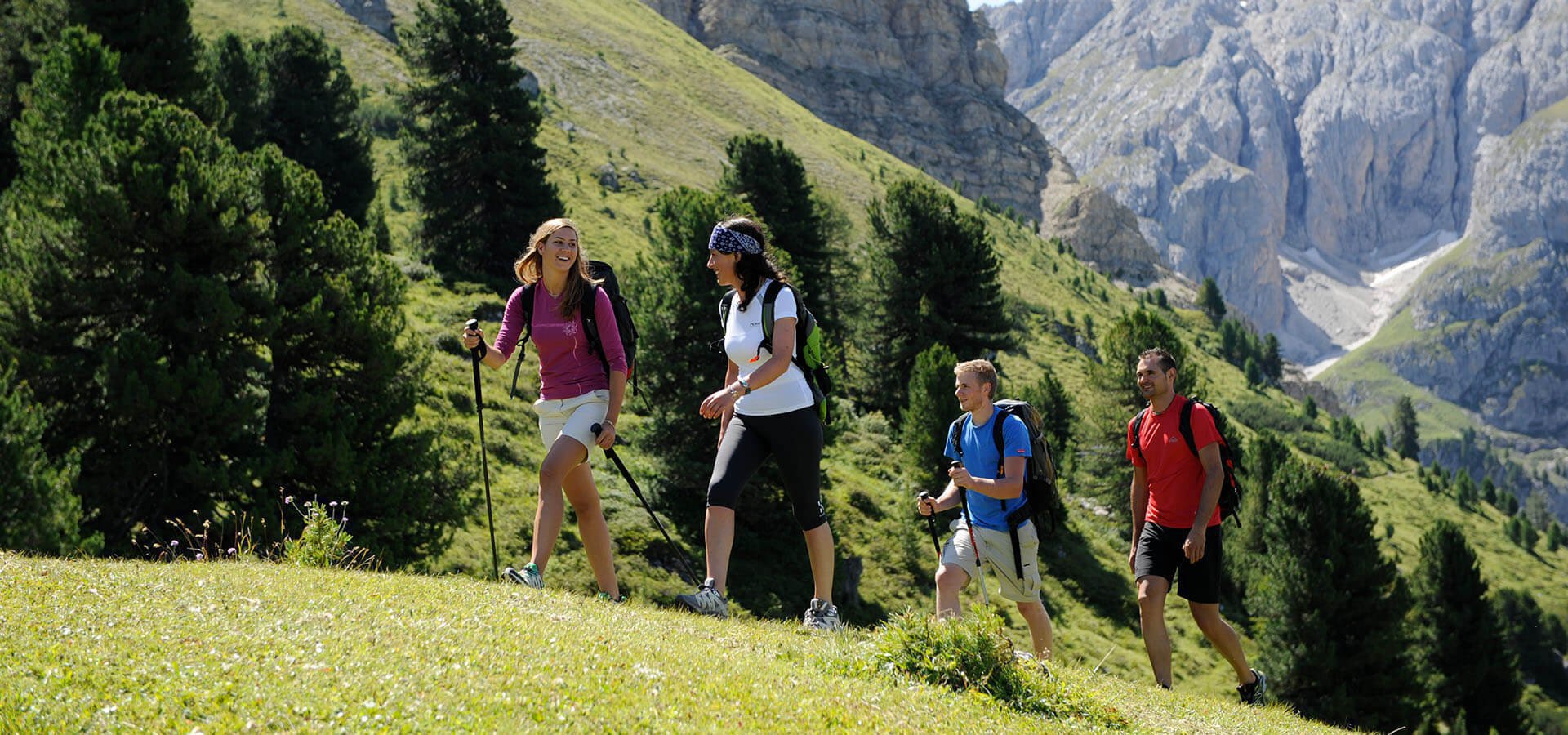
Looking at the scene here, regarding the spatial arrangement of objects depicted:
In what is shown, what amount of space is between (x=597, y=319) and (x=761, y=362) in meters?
1.34

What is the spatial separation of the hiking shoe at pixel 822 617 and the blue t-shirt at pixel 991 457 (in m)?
1.36

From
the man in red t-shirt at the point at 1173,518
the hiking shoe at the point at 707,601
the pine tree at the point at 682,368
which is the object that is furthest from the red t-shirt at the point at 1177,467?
the pine tree at the point at 682,368

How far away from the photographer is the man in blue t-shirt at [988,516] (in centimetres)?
804

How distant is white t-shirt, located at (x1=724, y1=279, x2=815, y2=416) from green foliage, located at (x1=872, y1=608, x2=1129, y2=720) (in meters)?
1.97

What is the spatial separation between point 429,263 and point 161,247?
75.8ft

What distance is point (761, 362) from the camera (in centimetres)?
771

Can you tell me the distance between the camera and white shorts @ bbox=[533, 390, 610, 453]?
7.89 m

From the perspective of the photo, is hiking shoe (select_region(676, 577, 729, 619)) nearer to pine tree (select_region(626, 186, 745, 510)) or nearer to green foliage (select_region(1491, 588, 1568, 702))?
pine tree (select_region(626, 186, 745, 510))

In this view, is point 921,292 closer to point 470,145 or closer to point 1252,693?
point 470,145

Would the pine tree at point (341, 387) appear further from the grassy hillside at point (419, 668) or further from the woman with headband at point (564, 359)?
the woman with headband at point (564, 359)


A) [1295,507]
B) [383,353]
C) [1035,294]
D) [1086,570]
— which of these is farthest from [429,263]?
[1035,294]

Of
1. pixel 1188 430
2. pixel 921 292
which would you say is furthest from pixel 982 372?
pixel 921 292

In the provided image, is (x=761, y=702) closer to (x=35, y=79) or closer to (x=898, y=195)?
(x=35, y=79)

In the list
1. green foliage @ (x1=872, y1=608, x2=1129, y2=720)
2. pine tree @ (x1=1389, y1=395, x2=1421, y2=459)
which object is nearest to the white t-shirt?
green foliage @ (x1=872, y1=608, x2=1129, y2=720)
